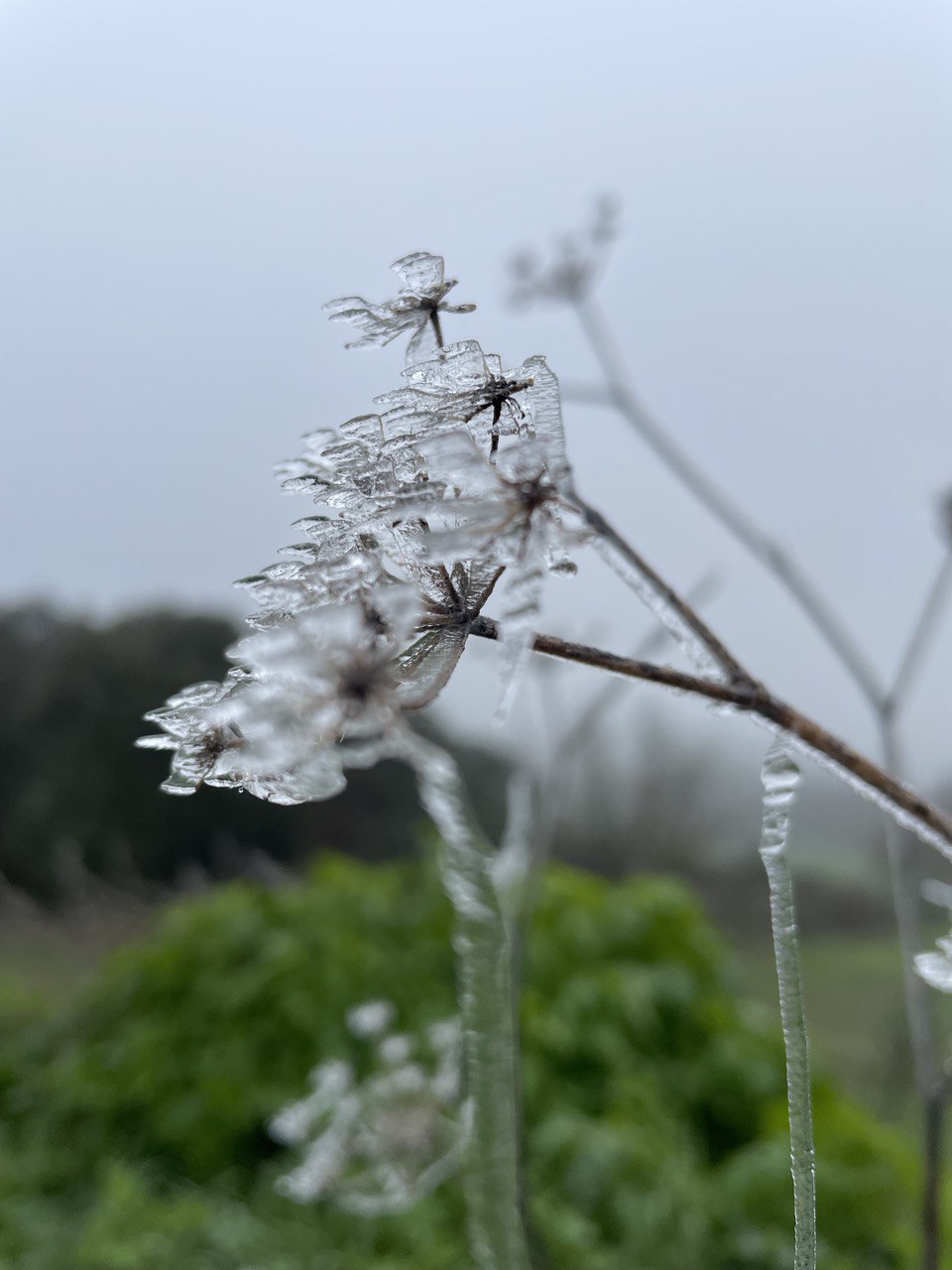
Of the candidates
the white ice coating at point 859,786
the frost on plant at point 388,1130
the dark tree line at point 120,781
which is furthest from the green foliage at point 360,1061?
the white ice coating at point 859,786

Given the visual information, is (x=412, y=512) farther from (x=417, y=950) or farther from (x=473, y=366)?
(x=417, y=950)

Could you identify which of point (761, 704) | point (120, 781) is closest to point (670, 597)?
point (761, 704)

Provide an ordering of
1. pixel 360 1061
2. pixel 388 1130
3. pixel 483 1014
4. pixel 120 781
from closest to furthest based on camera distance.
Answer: pixel 483 1014, pixel 388 1130, pixel 360 1061, pixel 120 781

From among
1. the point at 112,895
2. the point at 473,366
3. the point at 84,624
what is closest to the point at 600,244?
the point at 473,366

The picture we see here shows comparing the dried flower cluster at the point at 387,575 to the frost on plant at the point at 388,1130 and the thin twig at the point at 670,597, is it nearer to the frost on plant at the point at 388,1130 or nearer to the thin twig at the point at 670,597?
the thin twig at the point at 670,597

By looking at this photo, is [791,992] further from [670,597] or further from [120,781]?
[120,781]

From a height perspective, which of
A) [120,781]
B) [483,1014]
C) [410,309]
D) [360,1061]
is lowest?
[360,1061]

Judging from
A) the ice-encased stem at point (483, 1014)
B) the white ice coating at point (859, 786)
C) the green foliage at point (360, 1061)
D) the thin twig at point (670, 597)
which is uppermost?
the thin twig at point (670, 597)
